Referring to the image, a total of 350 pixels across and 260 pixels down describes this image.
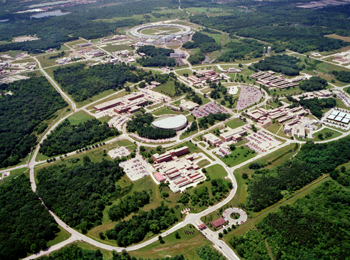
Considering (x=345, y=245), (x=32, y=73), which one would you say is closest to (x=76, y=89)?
(x=32, y=73)

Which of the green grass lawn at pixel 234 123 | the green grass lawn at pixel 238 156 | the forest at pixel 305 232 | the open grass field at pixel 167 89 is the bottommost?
the green grass lawn at pixel 234 123

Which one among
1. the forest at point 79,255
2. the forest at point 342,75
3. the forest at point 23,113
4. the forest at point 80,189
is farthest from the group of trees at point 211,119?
the forest at point 342,75

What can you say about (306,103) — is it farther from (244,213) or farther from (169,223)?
(169,223)

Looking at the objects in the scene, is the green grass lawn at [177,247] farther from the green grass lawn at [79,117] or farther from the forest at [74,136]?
the green grass lawn at [79,117]

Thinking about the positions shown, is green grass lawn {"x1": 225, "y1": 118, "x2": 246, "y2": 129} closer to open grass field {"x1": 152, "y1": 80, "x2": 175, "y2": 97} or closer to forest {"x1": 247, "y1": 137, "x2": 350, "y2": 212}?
forest {"x1": 247, "y1": 137, "x2": 350, "y2": 212}

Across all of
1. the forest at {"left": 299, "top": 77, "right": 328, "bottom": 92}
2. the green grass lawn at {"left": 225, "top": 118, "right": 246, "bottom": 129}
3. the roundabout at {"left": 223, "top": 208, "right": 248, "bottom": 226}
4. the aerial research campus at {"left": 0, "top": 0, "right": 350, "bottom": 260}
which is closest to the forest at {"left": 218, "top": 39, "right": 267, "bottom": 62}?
the aerial research campus at {"left": 0, "top": 0, "right": 350, "bottom": 260}

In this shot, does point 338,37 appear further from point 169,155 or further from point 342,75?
point 169,155
